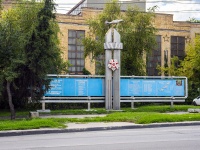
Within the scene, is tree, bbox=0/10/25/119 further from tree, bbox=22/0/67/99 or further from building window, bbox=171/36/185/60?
building window, bbox=171/36/185/60

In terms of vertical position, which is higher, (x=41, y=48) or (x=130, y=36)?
(x=130, y=36)

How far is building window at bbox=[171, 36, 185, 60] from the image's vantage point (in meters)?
57.6

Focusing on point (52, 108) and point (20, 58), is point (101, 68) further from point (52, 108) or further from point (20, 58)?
point (20, 58)

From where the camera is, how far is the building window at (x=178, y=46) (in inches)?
2269

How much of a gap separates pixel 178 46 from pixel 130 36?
25016 millimetres

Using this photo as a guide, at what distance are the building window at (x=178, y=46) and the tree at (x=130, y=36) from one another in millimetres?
21247

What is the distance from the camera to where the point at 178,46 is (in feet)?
191

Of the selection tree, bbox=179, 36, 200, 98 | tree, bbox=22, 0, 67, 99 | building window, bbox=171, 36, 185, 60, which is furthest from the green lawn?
building window, bbox=171, 36, 185, 60

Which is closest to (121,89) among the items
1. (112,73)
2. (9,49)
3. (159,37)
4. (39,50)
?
(112,73)

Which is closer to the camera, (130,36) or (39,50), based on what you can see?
(39,50)

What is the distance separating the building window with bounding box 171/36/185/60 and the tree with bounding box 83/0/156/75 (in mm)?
21247

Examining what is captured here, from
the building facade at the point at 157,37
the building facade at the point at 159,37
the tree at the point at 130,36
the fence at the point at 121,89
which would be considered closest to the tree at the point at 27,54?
the fence at the point at 121,89

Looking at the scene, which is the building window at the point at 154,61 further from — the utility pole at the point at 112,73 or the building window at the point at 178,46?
the utility pole at the point at 112,73

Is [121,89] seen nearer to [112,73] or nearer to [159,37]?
[112,73]
